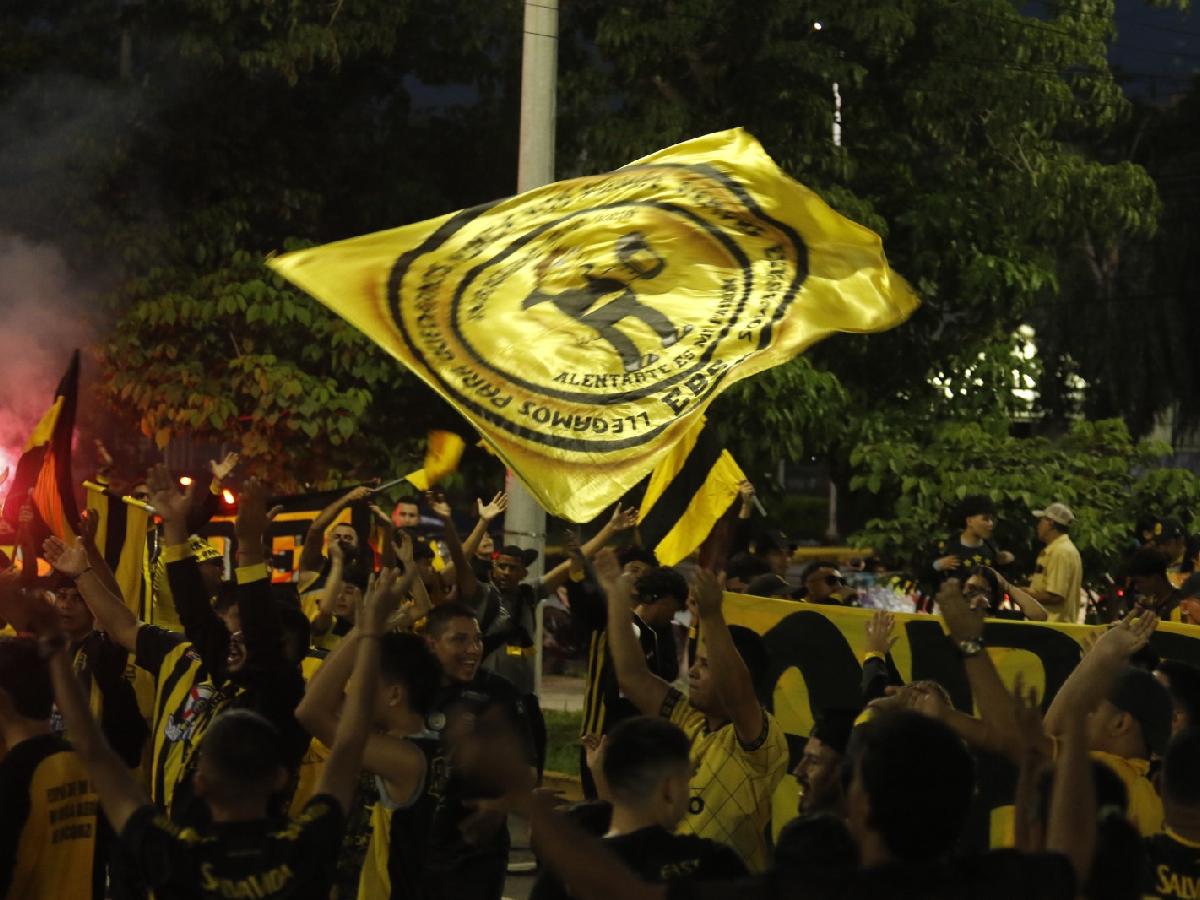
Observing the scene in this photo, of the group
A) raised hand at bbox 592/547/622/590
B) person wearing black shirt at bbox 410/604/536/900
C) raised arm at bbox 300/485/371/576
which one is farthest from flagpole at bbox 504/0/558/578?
raised hand at bbox 592/547/622/590

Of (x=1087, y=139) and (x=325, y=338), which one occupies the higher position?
(x=325, y=338)

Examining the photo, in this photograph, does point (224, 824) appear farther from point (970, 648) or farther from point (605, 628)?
point (605, 628)

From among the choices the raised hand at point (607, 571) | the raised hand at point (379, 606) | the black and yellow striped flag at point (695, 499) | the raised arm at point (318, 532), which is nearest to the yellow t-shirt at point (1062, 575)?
the black and yellow striped flag at point (695, 499)

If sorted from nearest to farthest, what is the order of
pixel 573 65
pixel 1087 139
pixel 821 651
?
pixel 821 651
pixel 573 65
pixel 1087 139

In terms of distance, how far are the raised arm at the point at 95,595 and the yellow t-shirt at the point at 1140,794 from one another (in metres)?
3.16

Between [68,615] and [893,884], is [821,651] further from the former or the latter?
[893,884]

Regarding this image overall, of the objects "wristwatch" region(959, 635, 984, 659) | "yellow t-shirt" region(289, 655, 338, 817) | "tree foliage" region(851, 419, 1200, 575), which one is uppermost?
"wristwatch" region(959, 635, 984, 659)

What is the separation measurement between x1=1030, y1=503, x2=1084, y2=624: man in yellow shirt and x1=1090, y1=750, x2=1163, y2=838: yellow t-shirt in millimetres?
5337

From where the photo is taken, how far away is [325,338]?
48.3 ft

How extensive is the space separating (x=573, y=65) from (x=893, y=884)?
502 inches

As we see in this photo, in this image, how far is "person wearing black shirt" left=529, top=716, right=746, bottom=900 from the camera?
3896 millimetres

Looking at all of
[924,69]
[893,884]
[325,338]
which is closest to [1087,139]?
[924,69]

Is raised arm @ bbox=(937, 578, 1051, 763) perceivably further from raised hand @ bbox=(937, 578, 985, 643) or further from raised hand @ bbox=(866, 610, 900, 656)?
raised hand @ bbox=(866, 610, 900, 656)

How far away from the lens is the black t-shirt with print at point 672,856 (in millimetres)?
3867
